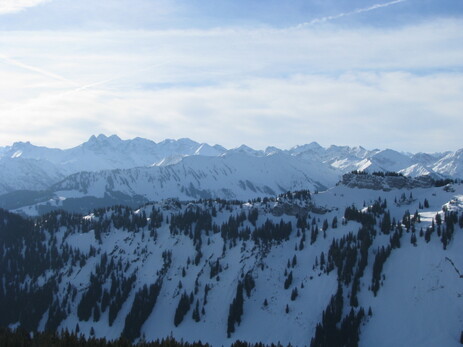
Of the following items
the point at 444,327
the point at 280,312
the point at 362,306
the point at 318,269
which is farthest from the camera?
the point at 318,269

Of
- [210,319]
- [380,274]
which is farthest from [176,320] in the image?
[380,274]

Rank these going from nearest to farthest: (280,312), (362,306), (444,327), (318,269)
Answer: (444,327) < (362,306) < (280,312) < (318,269)

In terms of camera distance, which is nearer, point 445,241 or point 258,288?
point 445,241

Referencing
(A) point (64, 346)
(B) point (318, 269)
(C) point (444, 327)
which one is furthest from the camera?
(B) point (318, 269)

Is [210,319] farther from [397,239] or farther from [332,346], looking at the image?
[397,239]

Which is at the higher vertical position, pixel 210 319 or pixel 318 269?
pixel 318 269

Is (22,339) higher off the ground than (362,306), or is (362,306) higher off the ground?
(22,339)

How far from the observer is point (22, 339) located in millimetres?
105625

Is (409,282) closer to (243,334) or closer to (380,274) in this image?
(380,274)

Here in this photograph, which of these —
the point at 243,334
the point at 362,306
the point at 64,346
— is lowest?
the point at 243,334

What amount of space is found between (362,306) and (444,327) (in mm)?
27200

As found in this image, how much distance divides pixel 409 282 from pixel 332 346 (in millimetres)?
38314

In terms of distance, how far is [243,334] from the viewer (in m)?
178

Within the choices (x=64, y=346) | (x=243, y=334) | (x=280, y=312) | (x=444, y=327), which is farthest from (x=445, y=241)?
(x=64, y=346)
